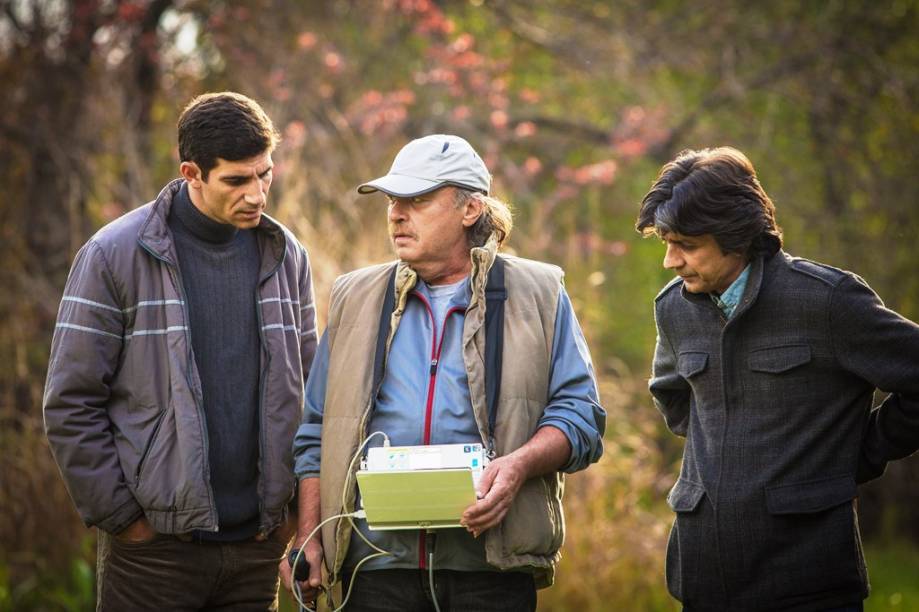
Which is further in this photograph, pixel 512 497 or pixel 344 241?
pixel 344 241

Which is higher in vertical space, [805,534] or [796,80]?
[796,80]

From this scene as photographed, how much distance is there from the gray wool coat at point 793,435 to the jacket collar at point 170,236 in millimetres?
1397

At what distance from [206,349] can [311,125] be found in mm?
Answer: 5179

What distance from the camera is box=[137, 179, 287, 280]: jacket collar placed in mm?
3418

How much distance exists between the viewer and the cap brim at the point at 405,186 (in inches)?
128

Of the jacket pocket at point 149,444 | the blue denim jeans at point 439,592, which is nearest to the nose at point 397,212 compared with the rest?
the jacket pocket at point 149,444

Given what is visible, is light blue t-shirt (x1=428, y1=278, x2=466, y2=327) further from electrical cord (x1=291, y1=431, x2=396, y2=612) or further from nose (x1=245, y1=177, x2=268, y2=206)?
nose (x1=245, y1=177, x2=268, y2=206)

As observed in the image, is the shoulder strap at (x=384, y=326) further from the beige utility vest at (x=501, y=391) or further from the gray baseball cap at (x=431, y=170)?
the gray baseball cap at (x=431, y=170)

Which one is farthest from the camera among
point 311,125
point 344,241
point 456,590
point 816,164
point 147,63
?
point 816,164

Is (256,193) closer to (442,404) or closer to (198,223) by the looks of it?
(198,223)

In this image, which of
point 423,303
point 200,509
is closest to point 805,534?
point 423,303

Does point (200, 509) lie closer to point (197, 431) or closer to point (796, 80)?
point (197, 431)

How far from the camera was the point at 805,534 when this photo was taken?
2.95 meters

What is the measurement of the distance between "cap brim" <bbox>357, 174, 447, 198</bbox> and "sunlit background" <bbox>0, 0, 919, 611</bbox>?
3.65 meters
